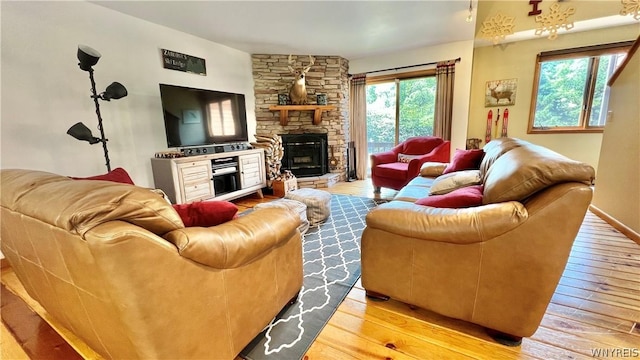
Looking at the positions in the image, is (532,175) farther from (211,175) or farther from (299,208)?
(211,175)

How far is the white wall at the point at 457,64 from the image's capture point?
13.4 ft

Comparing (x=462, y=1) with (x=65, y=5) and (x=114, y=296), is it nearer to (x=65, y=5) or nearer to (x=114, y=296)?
(x=114, y=296)

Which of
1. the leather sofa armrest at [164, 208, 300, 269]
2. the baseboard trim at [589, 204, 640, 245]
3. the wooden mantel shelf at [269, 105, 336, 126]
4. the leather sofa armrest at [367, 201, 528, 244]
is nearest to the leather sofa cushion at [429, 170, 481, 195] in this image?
the leather sofa armrest at [367, 201, 528, 244]

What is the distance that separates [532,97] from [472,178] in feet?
12.3

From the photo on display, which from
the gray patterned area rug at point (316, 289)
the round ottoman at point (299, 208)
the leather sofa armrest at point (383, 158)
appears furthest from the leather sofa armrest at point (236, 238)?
the leather sofa armrest at point (383, 158)

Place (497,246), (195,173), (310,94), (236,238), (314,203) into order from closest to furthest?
(236,238) → (497,246) → (314,203) → (195,173) → (310,94)

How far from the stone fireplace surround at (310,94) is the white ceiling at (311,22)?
0.95ft

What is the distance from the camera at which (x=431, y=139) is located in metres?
3.86

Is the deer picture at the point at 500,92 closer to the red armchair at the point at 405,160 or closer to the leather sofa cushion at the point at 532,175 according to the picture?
the red armchair at the point at 405,160

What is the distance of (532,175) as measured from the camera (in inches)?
43.8

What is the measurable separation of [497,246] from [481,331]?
0.53m

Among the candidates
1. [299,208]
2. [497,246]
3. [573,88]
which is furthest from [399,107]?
[497,246]

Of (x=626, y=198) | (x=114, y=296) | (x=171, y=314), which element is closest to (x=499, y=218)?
(x=171, y=314)

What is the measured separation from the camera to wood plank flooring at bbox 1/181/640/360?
1.20 meters
